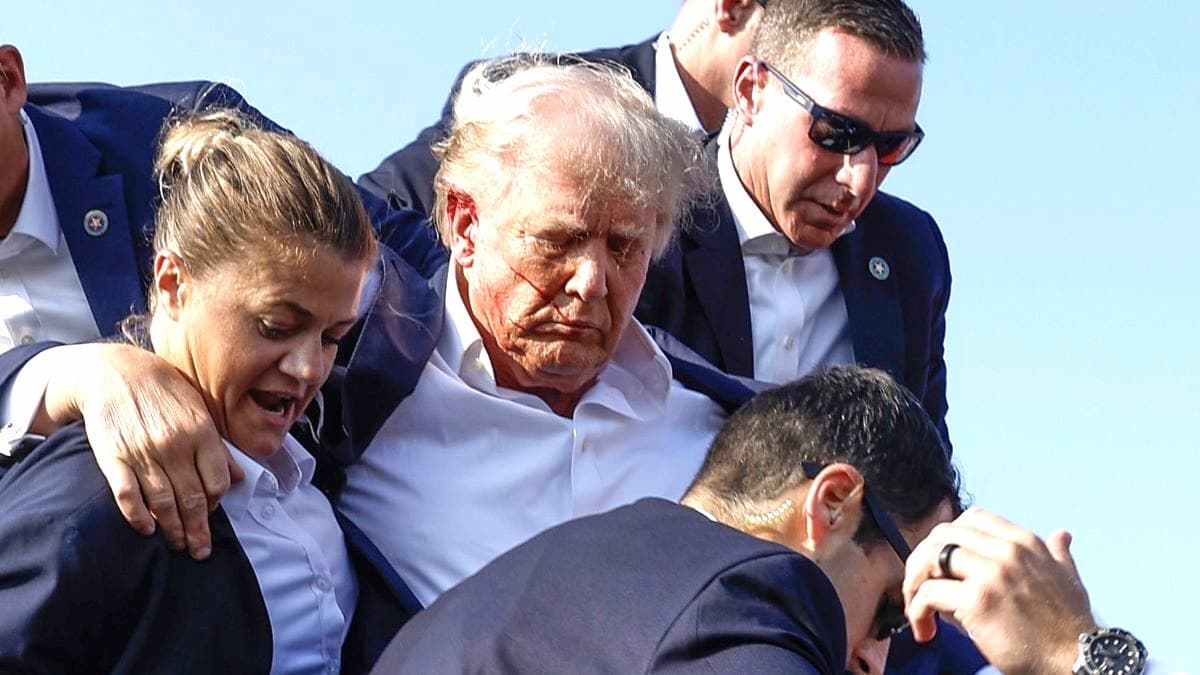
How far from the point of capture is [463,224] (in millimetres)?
4699

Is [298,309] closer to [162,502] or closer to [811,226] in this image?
[162,502]

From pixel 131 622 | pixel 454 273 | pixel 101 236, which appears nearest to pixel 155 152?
pixel 101 236

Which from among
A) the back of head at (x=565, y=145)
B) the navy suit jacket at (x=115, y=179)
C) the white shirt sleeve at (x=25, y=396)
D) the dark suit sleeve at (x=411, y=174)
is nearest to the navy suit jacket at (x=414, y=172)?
the dark suit sleeve at (x=411, y=174)

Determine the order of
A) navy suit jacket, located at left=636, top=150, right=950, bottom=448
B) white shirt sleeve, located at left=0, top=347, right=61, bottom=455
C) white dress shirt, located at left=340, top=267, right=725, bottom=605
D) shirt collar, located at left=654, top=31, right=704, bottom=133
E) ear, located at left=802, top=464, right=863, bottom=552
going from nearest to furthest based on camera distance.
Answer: ear, located at left=802, top=464, right=863, bottom=552, white shirt sleeve, located at left=0, top=347, right=61, bottom=455, white dress shirt, located at left=340, top=267, right=725, bottom=605, navy suit jacket, located at left=636, top=150, right=950, bottom=448, shirt collar, located at left=654, top=31, right=704, bottom=133

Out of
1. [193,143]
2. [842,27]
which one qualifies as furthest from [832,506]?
[842,27]

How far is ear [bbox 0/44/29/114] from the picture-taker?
4.53 m

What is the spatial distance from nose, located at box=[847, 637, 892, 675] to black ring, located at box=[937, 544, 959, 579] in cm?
29

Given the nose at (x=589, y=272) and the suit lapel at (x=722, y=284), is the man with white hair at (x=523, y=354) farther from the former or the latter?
the suit lapel at (x=722, y=284)

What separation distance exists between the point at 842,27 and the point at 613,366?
4.02ft

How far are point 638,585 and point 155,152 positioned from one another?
2165mm

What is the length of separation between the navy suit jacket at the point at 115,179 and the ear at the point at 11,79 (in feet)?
0.46

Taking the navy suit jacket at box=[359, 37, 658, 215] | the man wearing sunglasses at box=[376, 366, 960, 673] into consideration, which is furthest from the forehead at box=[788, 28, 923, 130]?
the man wearing sunglasses at box=[376, 366, 960, 673]

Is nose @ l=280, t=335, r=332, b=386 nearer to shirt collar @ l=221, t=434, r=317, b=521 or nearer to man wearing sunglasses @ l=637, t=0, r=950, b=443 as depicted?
shirt collar @ l=221, t=434, r=317, b=521

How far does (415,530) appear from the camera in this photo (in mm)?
4410
